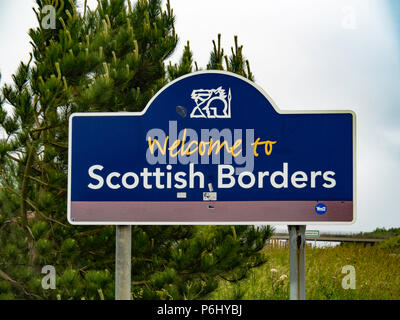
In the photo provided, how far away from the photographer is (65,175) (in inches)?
258

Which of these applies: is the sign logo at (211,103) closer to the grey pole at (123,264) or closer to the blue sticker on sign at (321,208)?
the blue sticker on sign at (321,208)

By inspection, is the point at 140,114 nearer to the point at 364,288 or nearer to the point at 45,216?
the point at 45,216

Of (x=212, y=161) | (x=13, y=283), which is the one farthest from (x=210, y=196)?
(x=13, y=283)

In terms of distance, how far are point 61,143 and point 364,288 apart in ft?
21.9

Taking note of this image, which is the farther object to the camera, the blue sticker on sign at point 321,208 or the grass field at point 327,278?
the grass field at point 327,278

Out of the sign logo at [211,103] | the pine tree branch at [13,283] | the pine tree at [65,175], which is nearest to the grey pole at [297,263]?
the sign logo at [211,103]

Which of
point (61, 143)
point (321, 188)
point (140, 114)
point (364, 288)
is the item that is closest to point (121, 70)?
point (61, 143)

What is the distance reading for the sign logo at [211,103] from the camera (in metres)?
4.00

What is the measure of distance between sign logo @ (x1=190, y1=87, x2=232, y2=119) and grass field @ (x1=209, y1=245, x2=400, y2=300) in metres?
4.20

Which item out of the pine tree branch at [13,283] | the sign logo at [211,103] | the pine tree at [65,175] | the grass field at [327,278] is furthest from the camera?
the grass field at [327,278]

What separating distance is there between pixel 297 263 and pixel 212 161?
1.03 meters

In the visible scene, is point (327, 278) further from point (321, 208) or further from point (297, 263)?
point (321, 208)

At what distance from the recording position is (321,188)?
3.92 meters

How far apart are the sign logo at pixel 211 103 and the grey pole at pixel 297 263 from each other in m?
1.05
